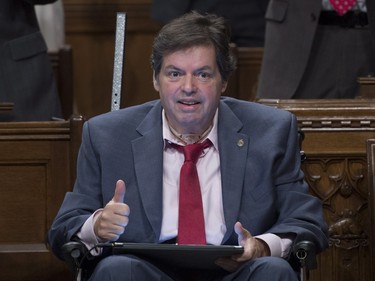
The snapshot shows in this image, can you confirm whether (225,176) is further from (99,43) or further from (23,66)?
(99,43)

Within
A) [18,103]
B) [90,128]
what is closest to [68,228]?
[90,128]

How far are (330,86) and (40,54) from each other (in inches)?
54.0

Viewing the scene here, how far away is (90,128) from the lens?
4.22 meters

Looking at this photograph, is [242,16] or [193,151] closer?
[193,151]

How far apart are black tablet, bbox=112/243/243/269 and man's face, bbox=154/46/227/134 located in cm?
50

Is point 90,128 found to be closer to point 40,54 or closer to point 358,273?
point 358,273

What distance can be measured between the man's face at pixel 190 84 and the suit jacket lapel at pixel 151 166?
0.11 m

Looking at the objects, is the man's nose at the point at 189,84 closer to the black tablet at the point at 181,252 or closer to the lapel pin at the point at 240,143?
the lapel pin at the point at 240,143

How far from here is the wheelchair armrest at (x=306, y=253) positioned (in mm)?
3910

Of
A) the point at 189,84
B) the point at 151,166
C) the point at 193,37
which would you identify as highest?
the point at 193,37

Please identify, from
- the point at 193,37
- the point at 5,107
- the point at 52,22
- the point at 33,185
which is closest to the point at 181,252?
the point at 193,37

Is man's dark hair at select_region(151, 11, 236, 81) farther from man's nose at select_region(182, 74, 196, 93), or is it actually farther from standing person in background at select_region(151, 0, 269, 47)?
standing person in background at select_region(151, 0, 269, 47)

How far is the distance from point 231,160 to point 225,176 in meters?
0.06

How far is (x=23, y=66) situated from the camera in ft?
19.3
